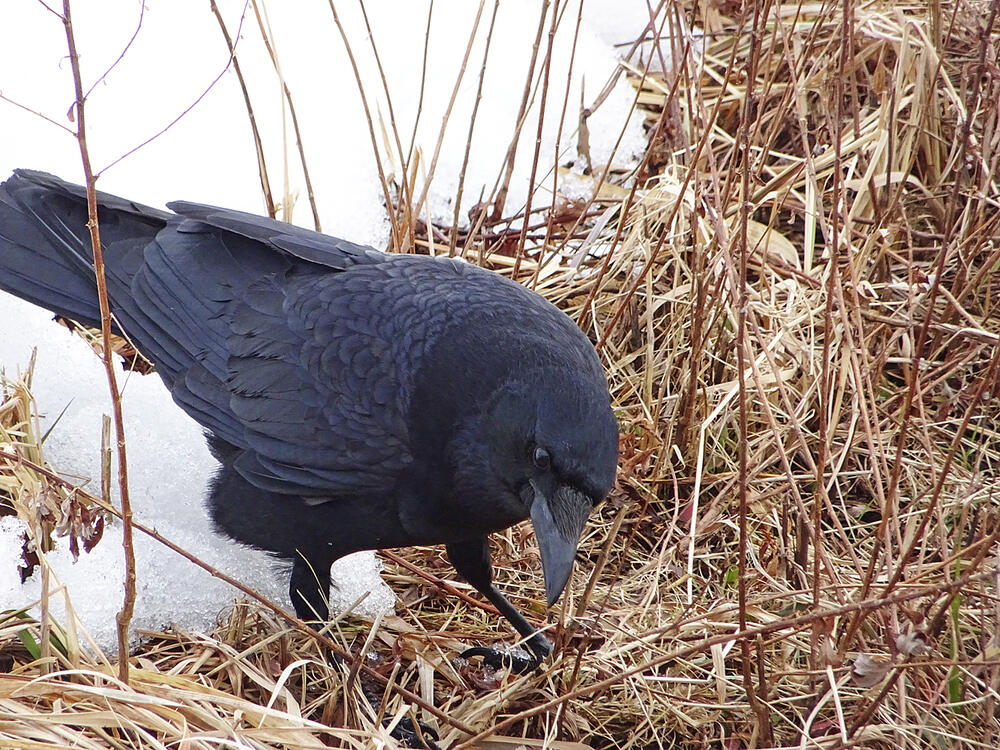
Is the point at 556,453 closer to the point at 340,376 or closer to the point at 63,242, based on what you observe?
the point at 340,376

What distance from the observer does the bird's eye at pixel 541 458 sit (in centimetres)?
286

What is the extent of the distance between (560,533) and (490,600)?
2.94ft

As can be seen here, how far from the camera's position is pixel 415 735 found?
321 centimetres

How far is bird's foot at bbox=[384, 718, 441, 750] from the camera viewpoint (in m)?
3.21

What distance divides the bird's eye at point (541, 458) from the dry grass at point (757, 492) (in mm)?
252

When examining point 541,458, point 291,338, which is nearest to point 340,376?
point 291,338

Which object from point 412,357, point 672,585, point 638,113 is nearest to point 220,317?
point 412,357

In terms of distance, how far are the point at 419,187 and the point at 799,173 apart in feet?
5.30

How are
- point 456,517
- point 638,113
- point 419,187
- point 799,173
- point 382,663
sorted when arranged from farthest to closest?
point 638,113
point 419,187
point 799,173
point 382,663
point 456,517

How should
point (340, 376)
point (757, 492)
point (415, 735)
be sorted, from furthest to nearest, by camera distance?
→ point (757, 492)
point (340, 376)
point (415, 735)

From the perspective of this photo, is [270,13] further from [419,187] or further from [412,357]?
[412,357]

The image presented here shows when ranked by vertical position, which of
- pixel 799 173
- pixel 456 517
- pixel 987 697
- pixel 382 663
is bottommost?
pixel 987 697

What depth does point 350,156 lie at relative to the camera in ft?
17.1

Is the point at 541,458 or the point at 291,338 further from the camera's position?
the point at 291,338
